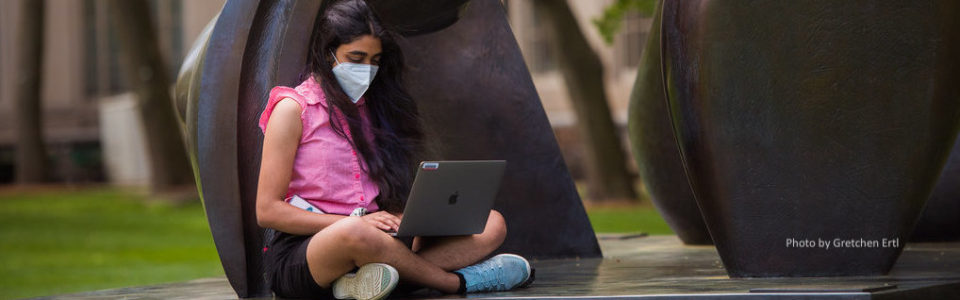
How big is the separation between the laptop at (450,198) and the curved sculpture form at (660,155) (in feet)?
9.49

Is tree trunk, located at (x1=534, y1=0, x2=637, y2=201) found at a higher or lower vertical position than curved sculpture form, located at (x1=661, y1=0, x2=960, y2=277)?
lower

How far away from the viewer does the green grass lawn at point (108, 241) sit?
11086mm

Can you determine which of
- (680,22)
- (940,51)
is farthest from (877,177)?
(680,22)

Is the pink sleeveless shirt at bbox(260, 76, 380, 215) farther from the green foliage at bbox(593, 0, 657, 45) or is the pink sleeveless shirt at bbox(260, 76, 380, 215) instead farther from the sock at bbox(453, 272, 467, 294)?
the green foliage at bbox(593, 0, 657, 45)

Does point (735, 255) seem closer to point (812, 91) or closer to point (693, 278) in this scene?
point (693, 278)

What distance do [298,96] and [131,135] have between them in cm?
2733

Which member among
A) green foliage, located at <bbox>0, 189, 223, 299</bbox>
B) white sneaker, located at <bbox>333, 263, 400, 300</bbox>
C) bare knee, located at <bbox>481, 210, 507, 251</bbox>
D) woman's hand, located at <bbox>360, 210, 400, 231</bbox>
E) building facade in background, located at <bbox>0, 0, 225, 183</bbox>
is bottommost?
building facade in background, located at <bbox>0, 0, 225, 183</bbox>

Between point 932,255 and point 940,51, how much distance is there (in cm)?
200

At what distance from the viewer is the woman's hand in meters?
5.27

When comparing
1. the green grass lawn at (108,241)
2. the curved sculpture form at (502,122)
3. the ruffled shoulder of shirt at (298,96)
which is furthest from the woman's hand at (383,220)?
the green grass lawn at (108,241)

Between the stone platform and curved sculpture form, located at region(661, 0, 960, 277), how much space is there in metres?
0.21

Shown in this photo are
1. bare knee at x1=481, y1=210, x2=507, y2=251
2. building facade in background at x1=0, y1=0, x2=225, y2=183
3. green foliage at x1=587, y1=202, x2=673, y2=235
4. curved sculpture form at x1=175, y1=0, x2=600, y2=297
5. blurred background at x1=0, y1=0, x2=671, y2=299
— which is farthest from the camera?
building facade in background at x1=0, y1=0, x2=225, y2=183

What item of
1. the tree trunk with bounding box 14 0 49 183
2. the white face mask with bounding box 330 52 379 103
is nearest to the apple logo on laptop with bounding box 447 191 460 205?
the white face mask with bounding box 330 52 379 103

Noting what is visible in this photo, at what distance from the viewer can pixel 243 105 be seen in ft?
19.5
